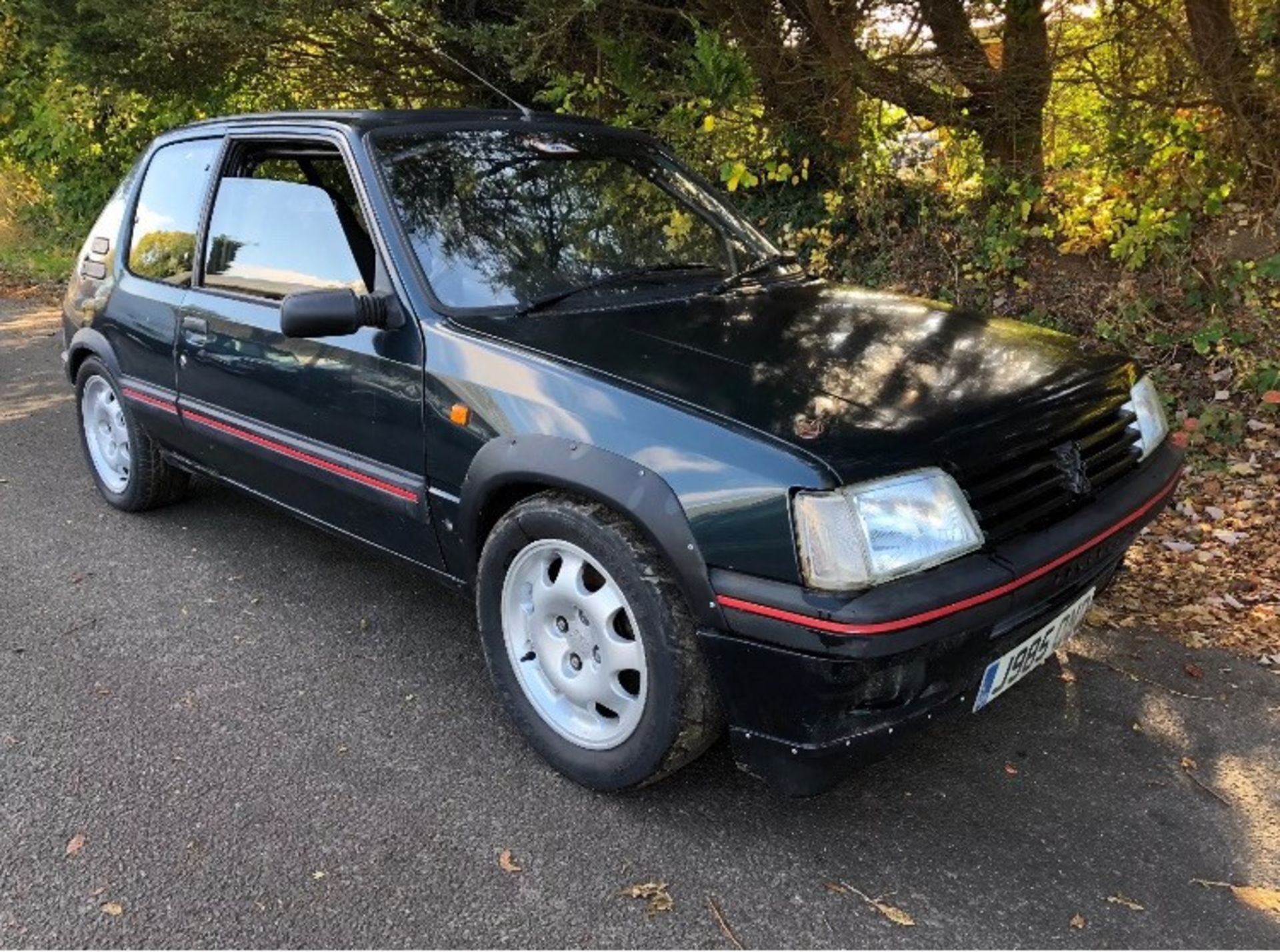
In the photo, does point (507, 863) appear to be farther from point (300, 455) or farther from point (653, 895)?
point (300, 455)

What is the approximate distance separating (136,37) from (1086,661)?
8.31 metres

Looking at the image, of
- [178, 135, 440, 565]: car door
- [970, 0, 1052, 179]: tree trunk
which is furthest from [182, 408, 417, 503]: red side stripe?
[970, 0, 1052, 179]: tree trunk

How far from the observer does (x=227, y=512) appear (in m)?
4.95

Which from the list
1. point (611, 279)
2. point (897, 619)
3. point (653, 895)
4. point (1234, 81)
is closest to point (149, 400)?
point (611, 279)

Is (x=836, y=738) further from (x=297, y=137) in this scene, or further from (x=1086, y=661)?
(x=297, y=137)

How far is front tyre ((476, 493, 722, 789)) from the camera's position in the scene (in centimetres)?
251

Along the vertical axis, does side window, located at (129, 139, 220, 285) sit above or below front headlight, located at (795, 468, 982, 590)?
above

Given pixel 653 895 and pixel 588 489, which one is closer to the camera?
pixel 653 895

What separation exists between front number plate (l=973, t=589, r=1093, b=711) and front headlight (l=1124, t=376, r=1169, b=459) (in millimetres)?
558

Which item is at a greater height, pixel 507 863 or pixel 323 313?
pixel 323 313

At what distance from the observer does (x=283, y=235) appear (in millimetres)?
3600

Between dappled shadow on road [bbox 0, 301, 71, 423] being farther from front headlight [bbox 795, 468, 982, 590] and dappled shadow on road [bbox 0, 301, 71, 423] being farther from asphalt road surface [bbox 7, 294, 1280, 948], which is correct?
front headlight [bbox 795, 468, 982, 590]

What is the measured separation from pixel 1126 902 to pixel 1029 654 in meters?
0.60

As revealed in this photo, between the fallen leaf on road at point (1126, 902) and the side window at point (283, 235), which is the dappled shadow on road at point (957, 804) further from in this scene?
the side window at point (283, 235)
